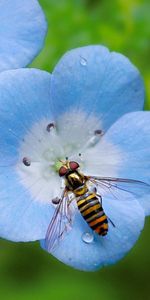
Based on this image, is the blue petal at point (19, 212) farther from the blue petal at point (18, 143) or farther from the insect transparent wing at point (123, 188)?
the insect transparent wing at point (123, 188)

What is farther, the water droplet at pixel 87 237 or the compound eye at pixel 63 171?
the compound eye at pixel 63 171

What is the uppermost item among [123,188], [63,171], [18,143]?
[18,143]

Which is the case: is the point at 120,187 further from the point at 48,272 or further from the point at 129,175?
the point at 48,272

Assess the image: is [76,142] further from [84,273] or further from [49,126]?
[84,273]

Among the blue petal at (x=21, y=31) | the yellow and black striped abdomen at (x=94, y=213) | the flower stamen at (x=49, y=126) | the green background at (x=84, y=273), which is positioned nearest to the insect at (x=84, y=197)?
the yellow and black striped abdomen at (x=94, y=213)

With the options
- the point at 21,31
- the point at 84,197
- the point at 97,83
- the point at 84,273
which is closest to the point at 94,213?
the point at 84,197

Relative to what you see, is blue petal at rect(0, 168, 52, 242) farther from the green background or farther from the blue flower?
the green background

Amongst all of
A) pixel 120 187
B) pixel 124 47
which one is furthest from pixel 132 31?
pixel 120 187
